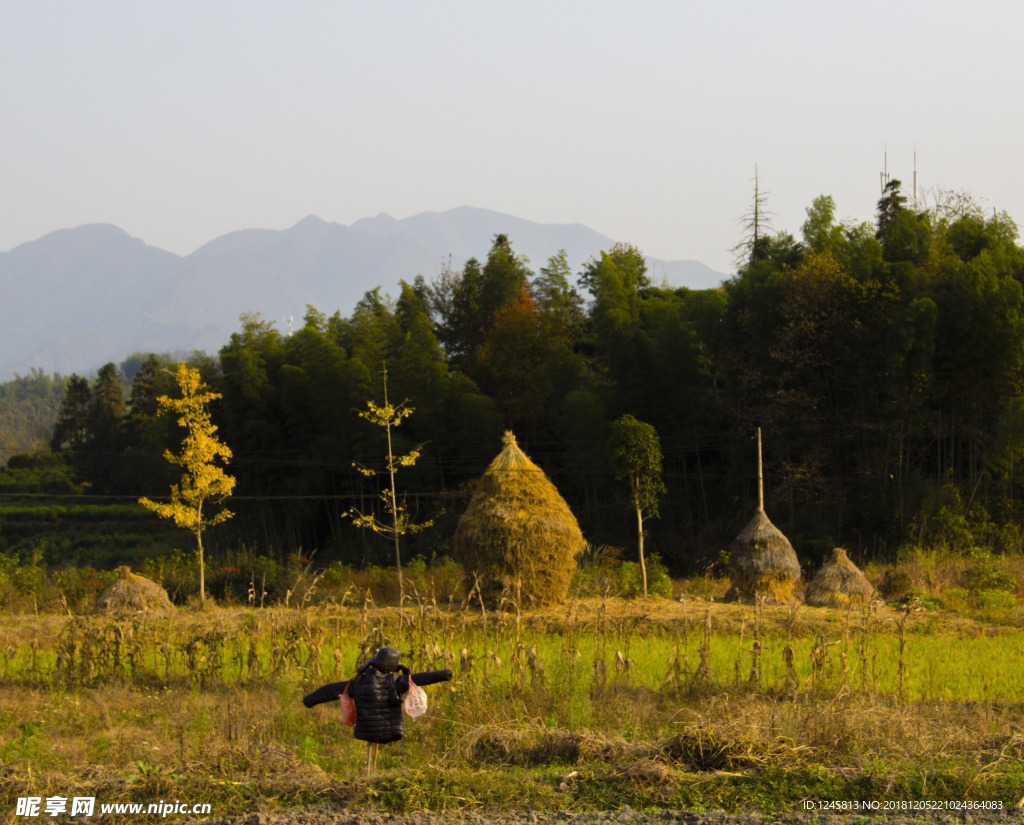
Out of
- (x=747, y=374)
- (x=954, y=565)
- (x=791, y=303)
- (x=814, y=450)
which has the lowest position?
(x=954, y=565)

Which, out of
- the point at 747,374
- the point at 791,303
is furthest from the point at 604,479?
the point at 791,303

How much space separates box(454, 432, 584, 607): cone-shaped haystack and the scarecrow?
7.61m

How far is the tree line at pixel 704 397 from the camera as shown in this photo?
16.7 meters

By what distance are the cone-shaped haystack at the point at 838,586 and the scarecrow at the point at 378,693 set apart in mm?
10124

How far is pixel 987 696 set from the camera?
7242mm

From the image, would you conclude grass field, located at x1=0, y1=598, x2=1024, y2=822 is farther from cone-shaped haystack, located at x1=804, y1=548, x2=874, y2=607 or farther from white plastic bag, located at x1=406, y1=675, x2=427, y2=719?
cone-shaped haystack, located at x1=804, y1=548, x2=874, y2=607

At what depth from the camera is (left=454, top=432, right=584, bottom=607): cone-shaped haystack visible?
12.2 m

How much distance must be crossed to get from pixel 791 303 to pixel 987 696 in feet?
38.0

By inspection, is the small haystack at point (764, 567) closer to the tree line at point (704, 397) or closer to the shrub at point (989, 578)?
the tree line at point (704, 397)

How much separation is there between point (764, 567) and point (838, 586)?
112 cm

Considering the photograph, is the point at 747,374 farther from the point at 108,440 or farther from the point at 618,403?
the point at 108,440

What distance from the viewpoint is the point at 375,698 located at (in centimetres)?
436

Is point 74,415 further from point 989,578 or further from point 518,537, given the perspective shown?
point 989,578

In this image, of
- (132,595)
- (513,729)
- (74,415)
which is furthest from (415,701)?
(74,415)
